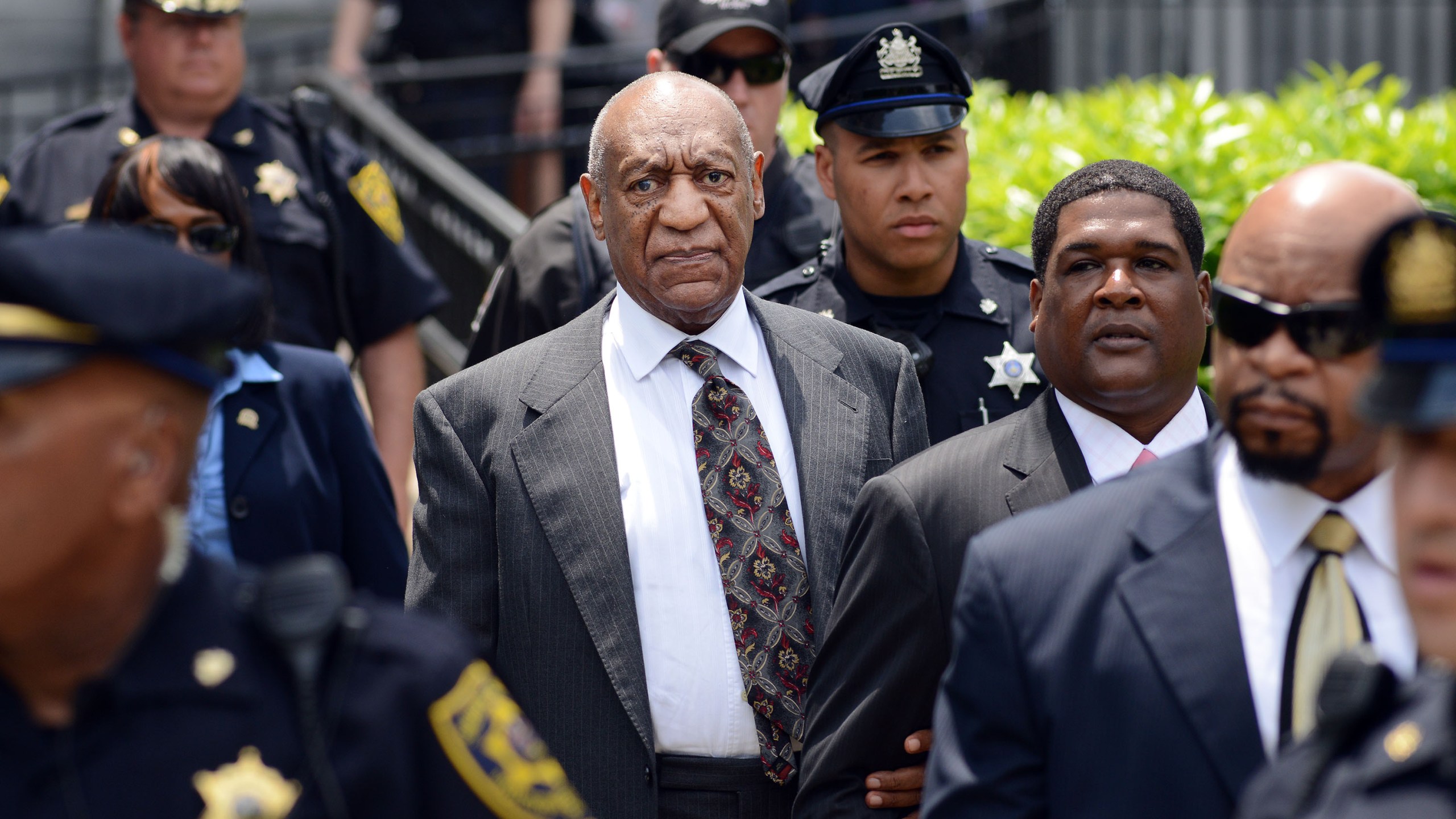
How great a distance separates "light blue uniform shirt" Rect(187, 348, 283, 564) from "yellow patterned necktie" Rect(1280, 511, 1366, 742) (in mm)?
2385

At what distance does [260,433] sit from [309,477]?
0.15 meters

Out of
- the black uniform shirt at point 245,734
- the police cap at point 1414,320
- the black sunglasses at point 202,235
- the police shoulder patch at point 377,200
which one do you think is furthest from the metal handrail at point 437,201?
the police cap at point 1414,320

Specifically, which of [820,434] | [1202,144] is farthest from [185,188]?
[1202,144]

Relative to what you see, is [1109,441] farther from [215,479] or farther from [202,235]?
[202,235]

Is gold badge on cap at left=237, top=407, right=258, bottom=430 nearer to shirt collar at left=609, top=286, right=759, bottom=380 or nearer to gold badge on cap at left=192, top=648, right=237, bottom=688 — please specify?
shirt collar at left=609, top=286, right=759, bottom=380

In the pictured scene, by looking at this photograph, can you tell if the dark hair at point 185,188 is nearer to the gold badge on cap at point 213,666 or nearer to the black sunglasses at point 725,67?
the black sunglasses at point 725,67

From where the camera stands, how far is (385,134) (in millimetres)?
8531

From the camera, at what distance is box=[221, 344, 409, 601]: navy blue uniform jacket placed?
392cm

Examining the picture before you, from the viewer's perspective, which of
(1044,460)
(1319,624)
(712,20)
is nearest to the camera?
(1319,624)

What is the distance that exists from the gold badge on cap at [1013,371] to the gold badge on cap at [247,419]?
5.69 ft

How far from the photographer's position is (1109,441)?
336cm

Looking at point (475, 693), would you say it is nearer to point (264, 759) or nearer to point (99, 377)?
point (264, 759)

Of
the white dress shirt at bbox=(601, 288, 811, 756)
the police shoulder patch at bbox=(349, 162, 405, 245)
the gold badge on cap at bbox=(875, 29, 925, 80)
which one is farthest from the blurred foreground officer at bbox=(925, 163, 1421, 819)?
the police shoulder patch at bbox=(349, 162, 405, 245)

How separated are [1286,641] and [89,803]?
157cm
